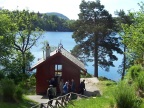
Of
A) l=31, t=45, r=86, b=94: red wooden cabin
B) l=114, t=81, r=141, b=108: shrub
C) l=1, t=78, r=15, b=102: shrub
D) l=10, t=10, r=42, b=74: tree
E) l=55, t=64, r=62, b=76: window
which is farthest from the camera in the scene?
l=10, t=10, r=42, b=74: tree

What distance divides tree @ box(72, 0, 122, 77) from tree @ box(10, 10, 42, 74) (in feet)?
26.1

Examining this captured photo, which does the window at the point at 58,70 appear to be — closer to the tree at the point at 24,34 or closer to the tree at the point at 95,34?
the tree at the point at 24,34

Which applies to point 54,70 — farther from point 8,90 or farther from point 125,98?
point 125,98

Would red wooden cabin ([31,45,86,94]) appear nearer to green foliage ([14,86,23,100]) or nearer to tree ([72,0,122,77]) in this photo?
green foliage ([14,86,23,100])

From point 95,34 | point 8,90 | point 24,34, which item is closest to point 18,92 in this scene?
point 8,90

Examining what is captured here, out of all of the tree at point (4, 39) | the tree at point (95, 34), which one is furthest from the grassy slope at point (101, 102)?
the tree at point (95, 34)

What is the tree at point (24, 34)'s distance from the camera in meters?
47.2

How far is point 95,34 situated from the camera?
5519 centimetres

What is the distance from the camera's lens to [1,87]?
2148 centimetres

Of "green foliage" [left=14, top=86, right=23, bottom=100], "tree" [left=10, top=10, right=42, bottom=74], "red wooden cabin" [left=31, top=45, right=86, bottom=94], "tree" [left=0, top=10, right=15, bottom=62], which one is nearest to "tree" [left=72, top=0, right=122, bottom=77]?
"tree" [left=10, top=10, right=42, bottom=74]

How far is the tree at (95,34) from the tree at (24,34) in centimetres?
795

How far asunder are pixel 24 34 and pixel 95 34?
1294 centimetres

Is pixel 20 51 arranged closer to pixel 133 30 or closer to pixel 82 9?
pixel 82 9

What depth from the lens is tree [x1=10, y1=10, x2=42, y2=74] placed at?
47188 mm
